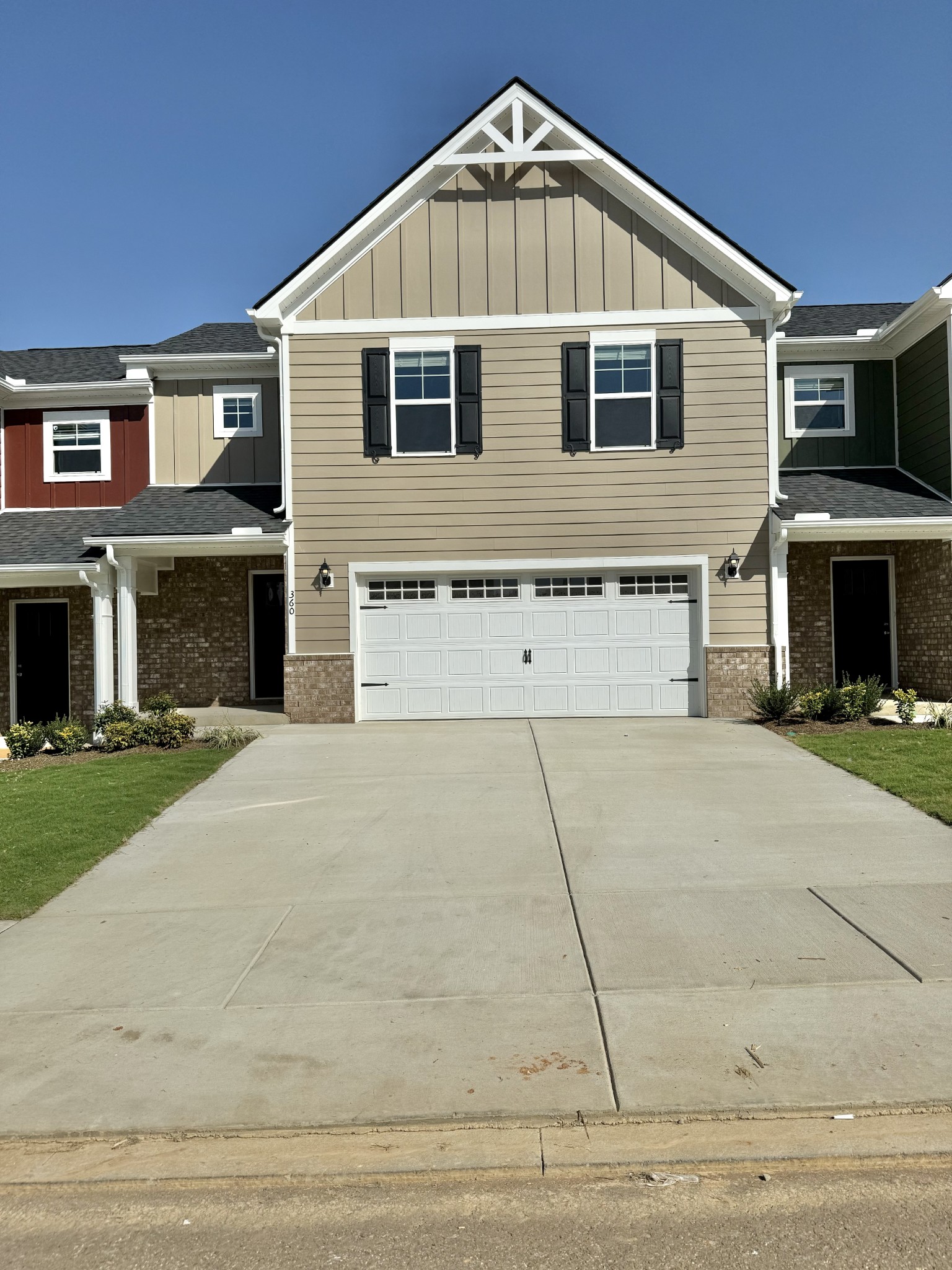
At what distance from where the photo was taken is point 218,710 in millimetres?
15180

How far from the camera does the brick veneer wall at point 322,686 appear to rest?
14.4 meters

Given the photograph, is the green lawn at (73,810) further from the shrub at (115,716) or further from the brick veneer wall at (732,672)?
the brick veneer wall at (732,672)

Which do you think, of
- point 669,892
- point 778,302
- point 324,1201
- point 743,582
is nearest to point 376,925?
point 669,892

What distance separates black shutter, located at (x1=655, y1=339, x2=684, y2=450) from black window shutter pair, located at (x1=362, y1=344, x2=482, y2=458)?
2.58 metres

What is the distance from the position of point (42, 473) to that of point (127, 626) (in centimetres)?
440

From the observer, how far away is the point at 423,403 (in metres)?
14.5

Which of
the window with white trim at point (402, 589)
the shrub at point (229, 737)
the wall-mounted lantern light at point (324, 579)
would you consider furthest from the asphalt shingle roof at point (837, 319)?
the shrub at point (229, 737)

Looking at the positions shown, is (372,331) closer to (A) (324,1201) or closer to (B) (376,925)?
(B) (376,925)

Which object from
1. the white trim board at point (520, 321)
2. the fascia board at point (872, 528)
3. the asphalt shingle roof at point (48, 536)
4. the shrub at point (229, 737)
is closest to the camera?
the shrub at point (229, 737)

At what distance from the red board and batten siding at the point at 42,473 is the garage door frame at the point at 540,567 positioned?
4.98m

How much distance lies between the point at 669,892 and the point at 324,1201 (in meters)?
3.60

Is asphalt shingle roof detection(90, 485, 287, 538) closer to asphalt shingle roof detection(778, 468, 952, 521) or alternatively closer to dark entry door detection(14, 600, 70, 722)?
dark entry door detection(14, 600, 70, 722)

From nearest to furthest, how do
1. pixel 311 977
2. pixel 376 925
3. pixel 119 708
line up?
pixel 311 977, pixel 376 925, pixel 119 708

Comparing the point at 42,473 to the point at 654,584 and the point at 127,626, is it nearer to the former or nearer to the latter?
the point at 127,626
